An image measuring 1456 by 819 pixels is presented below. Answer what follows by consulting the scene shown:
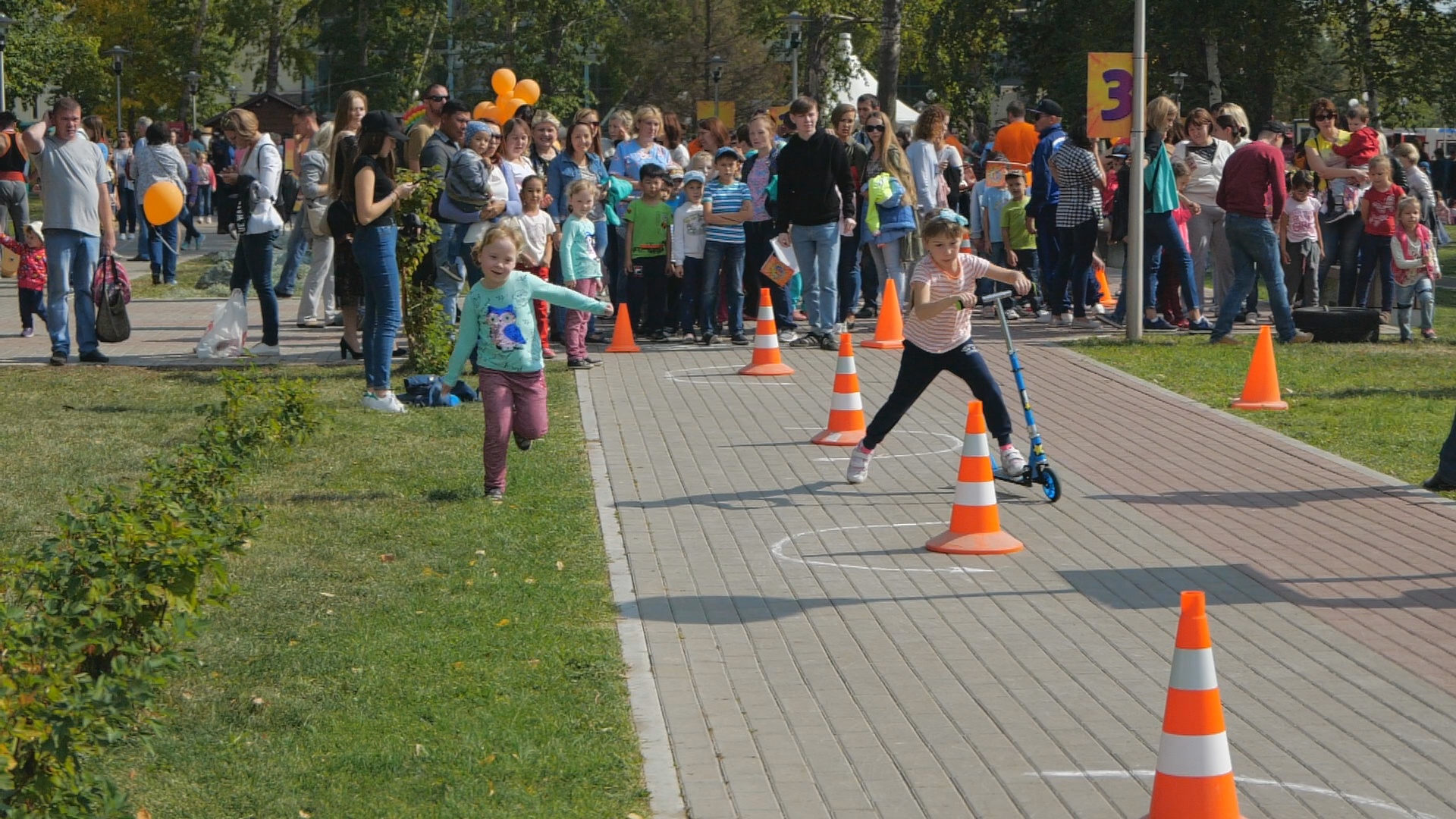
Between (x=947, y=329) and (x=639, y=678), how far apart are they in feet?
12.2

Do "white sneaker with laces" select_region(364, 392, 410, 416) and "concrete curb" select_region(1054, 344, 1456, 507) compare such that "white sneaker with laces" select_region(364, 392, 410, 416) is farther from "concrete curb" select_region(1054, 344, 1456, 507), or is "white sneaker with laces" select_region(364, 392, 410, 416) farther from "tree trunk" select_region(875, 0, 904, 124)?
"tree trunk" select_region(875, 0, 904, 124)

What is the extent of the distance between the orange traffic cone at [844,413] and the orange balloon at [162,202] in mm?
7798

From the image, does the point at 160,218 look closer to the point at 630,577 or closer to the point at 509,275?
the point at 509,275

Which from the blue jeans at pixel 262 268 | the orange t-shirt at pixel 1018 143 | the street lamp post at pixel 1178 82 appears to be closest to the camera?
the blue jeans at pixel 262 268

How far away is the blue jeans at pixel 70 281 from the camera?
542 inches

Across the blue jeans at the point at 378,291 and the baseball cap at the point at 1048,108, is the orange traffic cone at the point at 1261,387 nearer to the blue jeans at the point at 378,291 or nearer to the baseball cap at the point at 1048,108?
the baseball cap at the point at 1048,108

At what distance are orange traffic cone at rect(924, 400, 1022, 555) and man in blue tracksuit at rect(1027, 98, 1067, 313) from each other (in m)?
9.38

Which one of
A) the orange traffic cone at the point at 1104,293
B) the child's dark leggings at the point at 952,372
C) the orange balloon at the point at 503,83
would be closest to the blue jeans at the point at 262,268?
the child's dark leggings at the point at 952,372

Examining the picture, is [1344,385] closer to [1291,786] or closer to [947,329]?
[947,329]

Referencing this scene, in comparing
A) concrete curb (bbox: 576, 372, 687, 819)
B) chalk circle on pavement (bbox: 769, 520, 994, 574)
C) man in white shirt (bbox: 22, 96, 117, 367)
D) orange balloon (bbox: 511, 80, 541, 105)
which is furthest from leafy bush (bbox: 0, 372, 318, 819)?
orange balloon (bbox: 511, 80, 541, 105)

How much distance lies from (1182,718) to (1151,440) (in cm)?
672

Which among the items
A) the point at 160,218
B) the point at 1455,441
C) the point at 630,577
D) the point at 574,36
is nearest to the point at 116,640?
the point at 630,577

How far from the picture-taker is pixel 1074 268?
56.7 feet

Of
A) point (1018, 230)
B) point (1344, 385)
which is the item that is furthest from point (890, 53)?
point (1344, 385)
